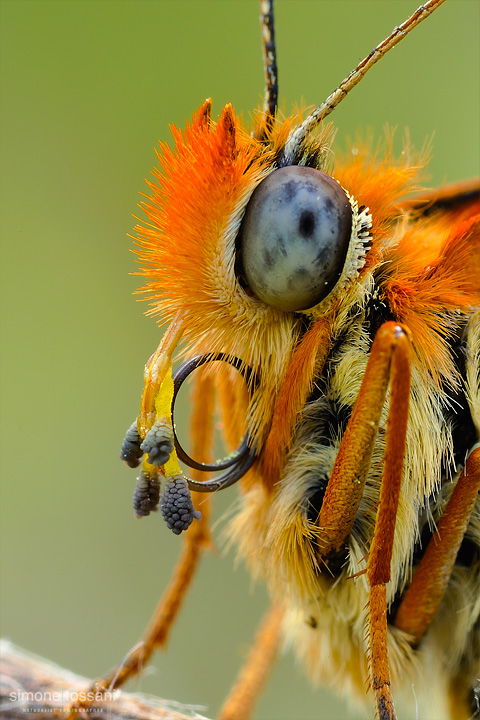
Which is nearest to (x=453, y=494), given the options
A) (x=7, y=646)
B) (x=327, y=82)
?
(x=7, y=646)

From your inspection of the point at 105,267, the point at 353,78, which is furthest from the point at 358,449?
the point at 105,267

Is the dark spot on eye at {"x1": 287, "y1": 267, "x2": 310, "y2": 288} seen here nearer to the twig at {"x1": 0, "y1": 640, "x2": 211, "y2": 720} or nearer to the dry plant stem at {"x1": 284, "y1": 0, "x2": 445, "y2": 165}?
the dry plant stem at {"x1": 284, "y1": 0, "x2": 445, "y2": 165}

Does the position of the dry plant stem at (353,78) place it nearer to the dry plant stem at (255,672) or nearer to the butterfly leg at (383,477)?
the butterfly leg at (383,477)

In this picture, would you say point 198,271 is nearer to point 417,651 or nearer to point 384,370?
point 384,370

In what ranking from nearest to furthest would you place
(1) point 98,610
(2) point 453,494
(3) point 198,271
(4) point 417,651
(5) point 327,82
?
(3) point 198,271
(2) point 453,494
(4) point 417,651
(1) point 98,610
(5) point 327,82

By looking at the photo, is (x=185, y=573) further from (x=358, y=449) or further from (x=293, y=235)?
(x=293, y=235)

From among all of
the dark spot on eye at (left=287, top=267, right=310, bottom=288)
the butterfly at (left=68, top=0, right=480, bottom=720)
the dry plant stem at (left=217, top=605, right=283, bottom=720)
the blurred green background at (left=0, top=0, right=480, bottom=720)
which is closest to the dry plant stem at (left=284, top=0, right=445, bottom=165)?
Result: the butterfly at (left=68, top=0, right=480, bottom=720)

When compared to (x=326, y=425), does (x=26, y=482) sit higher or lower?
lower

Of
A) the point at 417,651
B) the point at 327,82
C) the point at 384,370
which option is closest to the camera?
the point at 384,370
